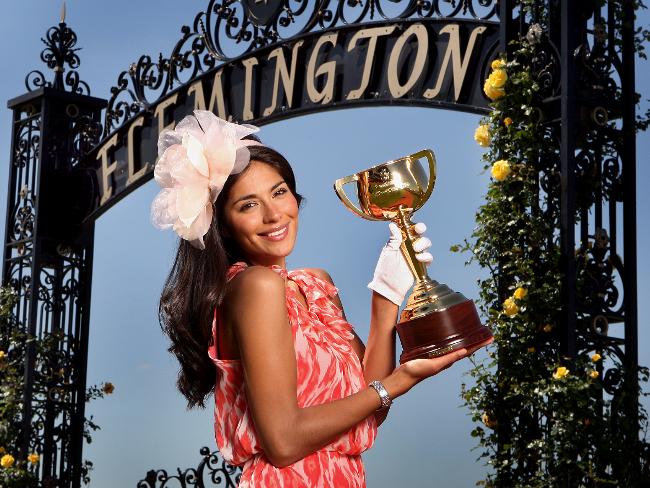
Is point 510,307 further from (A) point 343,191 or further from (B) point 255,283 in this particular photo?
(B) point 255,283

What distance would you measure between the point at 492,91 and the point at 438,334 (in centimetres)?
280

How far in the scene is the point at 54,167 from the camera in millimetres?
7852

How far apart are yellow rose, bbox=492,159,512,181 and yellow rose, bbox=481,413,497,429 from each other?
1.02m

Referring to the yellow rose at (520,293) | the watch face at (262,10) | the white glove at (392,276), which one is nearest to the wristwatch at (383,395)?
the white glove at (392,276)

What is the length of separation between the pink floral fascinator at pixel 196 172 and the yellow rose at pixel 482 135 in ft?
8.61

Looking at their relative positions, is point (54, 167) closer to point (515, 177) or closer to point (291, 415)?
point (515, 177)

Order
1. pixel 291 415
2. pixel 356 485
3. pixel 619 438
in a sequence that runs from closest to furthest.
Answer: pixel 291 415, pixel 356 485, pixel 619 438

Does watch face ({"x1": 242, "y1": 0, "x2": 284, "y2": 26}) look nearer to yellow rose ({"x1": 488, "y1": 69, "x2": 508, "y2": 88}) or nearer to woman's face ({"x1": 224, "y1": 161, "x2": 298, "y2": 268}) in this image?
yellow rose ({"x1": 488, "y1": 69, "x2": 508, "y2": 88})

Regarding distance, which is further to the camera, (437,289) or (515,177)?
(515,177)

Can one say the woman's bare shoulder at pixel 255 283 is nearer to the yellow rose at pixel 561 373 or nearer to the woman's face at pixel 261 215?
the woman's face at pixel 261 215

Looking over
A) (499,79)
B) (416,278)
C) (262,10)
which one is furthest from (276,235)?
(262,10)

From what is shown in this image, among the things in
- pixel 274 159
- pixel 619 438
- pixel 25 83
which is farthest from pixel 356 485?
pixel 25 83

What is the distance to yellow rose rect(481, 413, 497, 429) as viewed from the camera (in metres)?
4.69

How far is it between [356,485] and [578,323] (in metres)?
2.53
